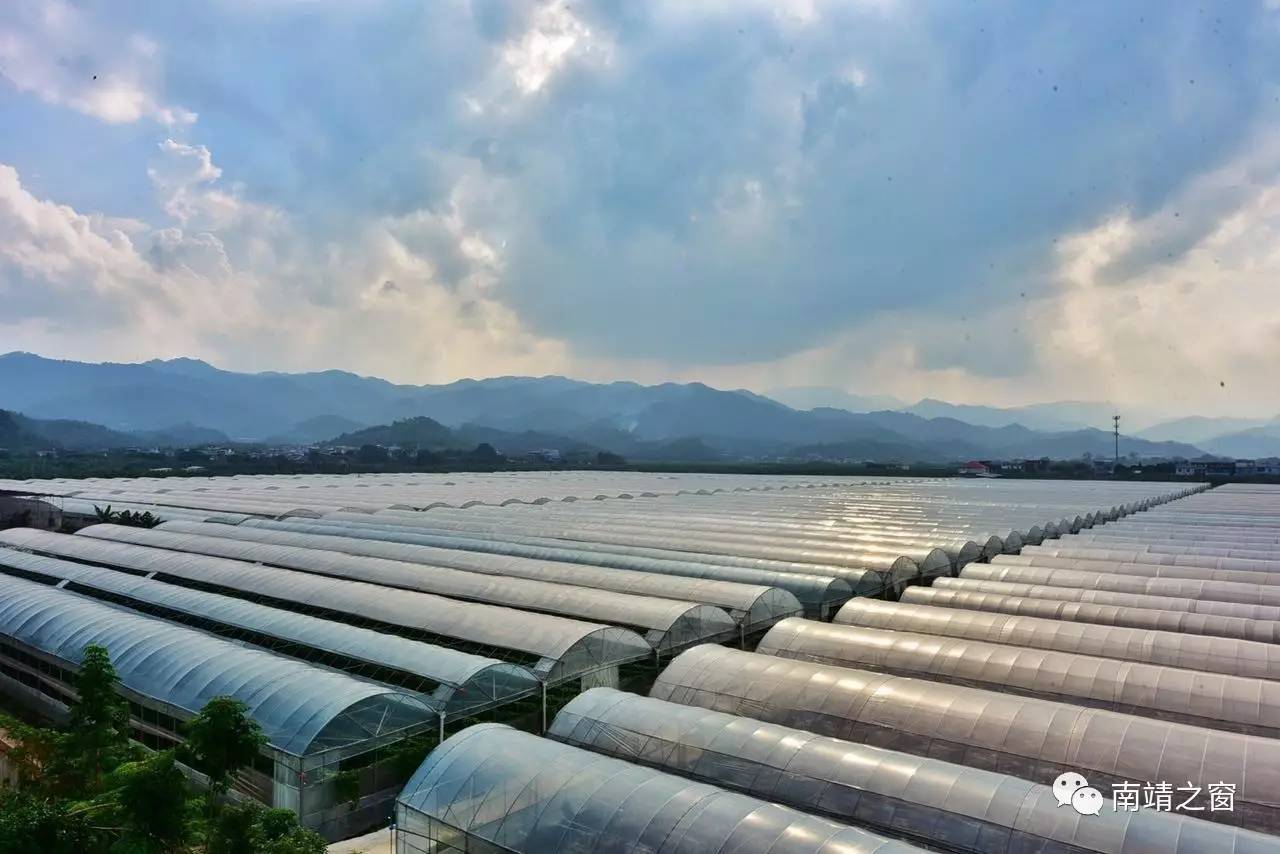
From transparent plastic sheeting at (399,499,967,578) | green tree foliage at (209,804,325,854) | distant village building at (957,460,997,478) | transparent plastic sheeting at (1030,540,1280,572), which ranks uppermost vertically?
distant village building at (957,460,997,478)

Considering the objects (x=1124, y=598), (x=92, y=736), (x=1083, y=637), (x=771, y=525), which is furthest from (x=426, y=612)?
(x=771, y=525)

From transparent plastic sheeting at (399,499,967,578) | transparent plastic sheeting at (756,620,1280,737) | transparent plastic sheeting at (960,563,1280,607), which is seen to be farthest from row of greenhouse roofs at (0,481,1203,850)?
transparent plastic sheeting at (960,563,1280,607)

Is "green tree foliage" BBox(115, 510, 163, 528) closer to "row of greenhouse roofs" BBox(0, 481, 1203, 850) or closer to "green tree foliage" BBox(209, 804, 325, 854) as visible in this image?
"row of greenhouse roofs" BBox(0, 481, 1203, 850)

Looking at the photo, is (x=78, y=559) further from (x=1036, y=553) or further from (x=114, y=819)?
(x=1036, y=553)

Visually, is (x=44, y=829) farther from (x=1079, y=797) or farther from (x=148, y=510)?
(x=148, y=510)

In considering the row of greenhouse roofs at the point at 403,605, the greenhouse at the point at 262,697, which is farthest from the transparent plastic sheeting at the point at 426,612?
the greenhouse at the point at 262,697
